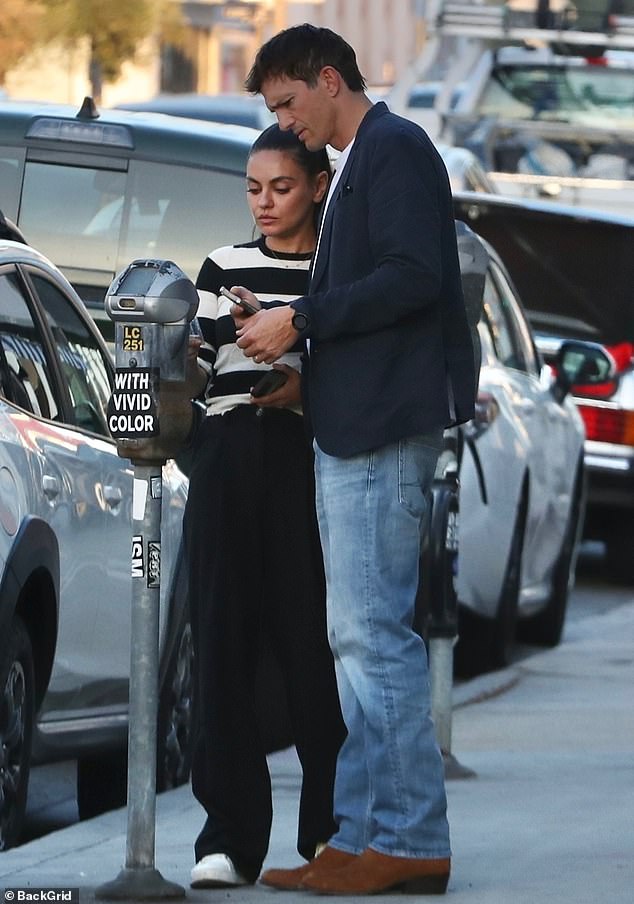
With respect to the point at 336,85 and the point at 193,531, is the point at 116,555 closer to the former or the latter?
the point at 193,531

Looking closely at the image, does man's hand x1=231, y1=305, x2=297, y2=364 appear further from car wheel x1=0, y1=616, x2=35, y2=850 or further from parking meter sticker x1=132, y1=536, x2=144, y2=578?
car wheel x1=0, y1=616, x2=35, y2=850

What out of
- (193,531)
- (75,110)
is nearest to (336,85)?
(193,531)

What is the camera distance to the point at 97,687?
709 centimetres

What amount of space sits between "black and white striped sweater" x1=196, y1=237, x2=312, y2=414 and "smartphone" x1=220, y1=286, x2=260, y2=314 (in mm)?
227

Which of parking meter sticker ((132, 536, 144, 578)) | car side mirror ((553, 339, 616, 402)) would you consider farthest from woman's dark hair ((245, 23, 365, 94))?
car side mirror ((553, 339, 616, 402))

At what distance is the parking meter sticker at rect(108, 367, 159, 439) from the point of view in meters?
5.17

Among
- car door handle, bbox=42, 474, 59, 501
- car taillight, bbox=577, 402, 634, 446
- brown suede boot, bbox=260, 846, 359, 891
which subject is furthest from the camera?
car taillight, bbox=577, 402, 634, 446

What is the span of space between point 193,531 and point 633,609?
26.8 ft

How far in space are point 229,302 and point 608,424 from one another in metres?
8.98

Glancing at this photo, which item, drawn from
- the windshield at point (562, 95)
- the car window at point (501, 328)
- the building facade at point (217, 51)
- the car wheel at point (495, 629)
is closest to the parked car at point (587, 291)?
the car window at point (501, 328)

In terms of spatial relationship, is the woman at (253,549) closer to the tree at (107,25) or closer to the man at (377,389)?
the man at (377,389)

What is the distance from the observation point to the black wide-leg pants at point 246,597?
17.8ft

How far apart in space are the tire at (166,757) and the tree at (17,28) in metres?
29.9

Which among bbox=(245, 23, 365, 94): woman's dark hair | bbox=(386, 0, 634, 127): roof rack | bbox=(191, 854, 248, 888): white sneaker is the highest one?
bbox=(386, 0, 634, 127): roof rack
